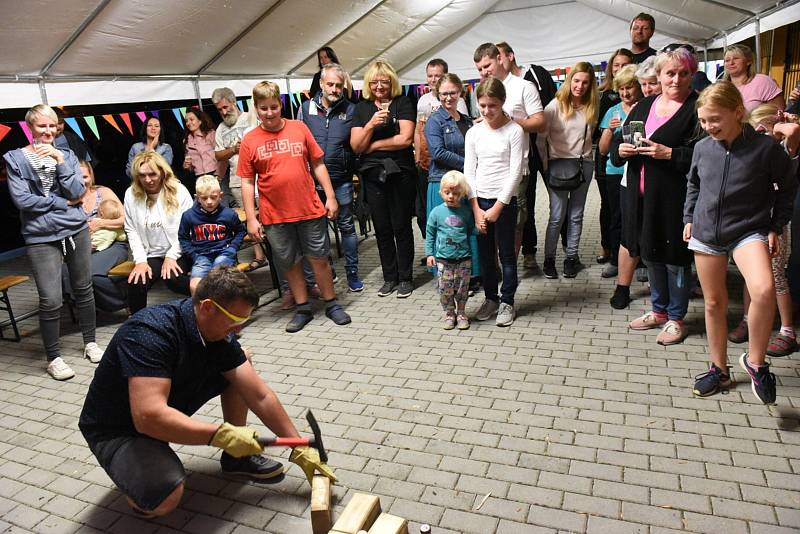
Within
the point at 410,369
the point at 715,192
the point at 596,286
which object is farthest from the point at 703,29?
the point at 410,369

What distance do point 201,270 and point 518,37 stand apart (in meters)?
8.94

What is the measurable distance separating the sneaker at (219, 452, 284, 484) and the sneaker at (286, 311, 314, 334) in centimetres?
170

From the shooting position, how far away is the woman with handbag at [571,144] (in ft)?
14.8

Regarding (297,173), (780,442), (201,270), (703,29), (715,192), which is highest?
(703,29)

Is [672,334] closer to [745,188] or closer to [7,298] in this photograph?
[745,188]

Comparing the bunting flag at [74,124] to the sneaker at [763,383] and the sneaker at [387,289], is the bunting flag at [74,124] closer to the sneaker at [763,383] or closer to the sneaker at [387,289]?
the sneaker at [387,289]

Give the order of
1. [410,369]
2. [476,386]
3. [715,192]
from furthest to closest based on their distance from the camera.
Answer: [410,369] < [476,386] < [715,192]

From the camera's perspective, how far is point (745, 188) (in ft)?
8.59

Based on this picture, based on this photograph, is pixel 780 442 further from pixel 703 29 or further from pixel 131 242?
pixel 703 29

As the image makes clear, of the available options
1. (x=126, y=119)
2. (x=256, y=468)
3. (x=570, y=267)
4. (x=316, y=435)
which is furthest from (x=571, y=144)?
(x=126, y=119)

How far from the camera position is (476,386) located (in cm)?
328

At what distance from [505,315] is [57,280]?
10.1 ft

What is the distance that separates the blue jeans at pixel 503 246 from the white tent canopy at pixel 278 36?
382cm

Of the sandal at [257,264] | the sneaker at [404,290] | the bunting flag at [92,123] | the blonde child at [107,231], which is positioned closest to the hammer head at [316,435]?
the sneaker at [404,290]
